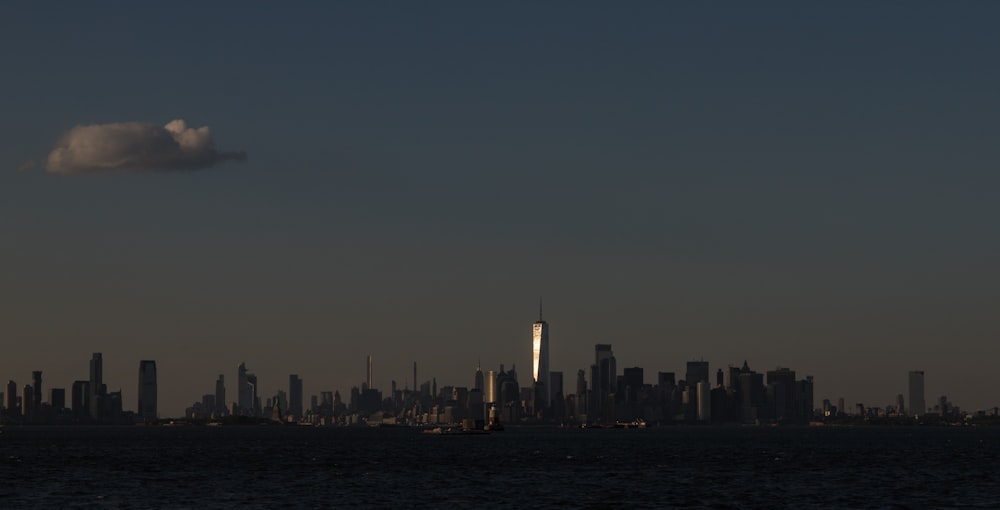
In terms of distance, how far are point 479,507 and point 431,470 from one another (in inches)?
2580

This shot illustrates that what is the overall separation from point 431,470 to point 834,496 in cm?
6503

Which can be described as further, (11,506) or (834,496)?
(834,496)

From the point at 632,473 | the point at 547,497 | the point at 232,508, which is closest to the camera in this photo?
the point at 232,508

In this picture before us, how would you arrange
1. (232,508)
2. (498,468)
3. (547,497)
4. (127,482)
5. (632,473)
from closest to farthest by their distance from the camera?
1. (232,508)
2. (547,497)
3. (127,482)
4. (632,473)
5. (498,468)

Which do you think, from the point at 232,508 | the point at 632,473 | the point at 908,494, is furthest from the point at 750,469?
the point at 232,508

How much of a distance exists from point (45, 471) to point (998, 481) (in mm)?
114880

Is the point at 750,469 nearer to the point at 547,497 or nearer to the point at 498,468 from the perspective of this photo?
the point at 498,468

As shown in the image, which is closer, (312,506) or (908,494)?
(312,506)

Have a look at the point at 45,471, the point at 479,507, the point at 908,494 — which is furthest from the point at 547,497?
the point at 45,471

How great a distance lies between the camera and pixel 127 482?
155 metres

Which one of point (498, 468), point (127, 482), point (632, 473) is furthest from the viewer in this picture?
point (498, 468)

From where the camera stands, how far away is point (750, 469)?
18500 centimetres

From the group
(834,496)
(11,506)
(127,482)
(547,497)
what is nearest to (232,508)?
(11,506)

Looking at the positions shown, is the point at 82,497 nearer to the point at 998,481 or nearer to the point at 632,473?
the point at 632,473
